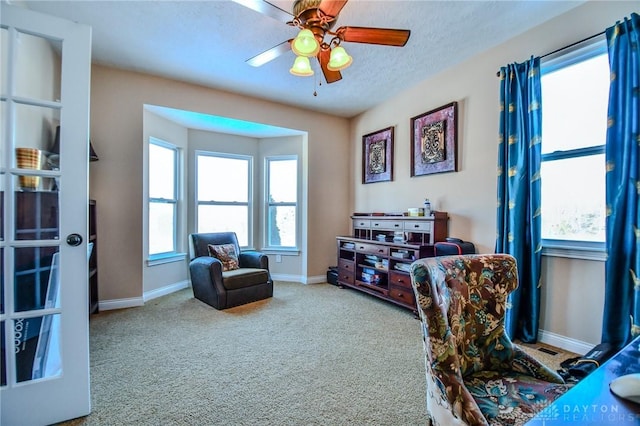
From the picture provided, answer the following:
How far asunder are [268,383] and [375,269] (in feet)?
7.42

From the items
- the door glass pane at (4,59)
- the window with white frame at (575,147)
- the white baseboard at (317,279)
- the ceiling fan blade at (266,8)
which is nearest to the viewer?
the door glass pane at (4,59)

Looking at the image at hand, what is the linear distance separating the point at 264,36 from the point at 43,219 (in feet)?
7.53

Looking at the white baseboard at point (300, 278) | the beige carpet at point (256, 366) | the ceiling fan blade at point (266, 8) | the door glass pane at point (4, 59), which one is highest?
the ceiling fan blade at point (266, 8)

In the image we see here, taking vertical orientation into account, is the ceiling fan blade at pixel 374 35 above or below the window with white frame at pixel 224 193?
above

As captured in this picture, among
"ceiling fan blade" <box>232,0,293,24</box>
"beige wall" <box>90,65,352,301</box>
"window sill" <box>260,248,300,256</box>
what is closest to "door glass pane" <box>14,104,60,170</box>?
"ceiling fan blade" <box>232,0,293,24</box>

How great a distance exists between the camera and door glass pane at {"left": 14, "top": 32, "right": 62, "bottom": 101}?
1.52 m

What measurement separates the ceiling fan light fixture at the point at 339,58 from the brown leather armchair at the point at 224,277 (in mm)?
2567

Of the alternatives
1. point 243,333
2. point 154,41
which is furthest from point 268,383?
point 154,41

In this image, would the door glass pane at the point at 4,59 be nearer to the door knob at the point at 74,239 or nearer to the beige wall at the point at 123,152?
the door knob at the point at 74,239

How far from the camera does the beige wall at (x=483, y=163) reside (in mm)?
2316

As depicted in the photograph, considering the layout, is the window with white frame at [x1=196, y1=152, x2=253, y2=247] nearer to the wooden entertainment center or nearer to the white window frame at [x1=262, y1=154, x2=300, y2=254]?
the white window frame at [x1=262, y1=154, x2=300, y2=254]

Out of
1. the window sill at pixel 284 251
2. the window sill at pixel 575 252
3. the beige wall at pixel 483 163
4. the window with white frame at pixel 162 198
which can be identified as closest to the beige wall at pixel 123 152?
the window with white frame at pixel 162 198

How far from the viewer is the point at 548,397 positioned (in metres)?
1.08

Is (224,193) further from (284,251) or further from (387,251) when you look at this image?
(387,251)
